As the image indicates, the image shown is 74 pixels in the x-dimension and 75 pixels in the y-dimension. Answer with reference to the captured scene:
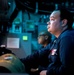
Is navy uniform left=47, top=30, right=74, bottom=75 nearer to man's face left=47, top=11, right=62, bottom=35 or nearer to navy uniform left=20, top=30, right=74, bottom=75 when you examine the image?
navy uniform left=20, top=30, right=74, bottom=75

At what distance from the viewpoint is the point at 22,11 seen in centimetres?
502

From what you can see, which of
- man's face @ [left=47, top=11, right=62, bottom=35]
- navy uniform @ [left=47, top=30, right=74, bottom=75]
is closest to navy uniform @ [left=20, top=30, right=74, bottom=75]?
navy uniform @ [left=47, top=30, right=74, bottom=75]

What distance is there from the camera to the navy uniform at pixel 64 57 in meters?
1.36

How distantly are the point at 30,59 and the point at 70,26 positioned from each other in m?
0.45

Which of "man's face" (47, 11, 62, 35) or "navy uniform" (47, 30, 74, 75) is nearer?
"navy uniform" (47, 30, 74, 75)

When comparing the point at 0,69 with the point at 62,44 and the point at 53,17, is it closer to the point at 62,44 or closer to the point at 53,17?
the point at 62,44

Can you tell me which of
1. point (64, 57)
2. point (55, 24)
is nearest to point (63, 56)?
point (64, 57)

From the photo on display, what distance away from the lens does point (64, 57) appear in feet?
4.49

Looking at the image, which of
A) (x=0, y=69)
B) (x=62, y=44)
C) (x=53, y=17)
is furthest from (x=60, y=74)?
(x=53, y=17)

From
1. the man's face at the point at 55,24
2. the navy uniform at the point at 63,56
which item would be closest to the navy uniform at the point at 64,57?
the navy uniform at the point at 63,56

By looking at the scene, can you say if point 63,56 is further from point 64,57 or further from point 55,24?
point 55,24

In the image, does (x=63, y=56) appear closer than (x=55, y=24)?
Yes

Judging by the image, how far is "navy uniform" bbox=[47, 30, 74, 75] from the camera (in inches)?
53.6

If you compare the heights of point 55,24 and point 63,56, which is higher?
point 55,24
